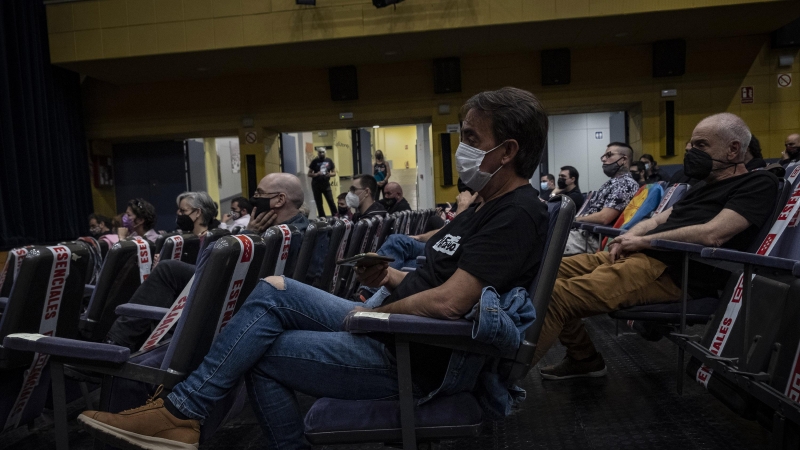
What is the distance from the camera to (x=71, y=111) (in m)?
11.4

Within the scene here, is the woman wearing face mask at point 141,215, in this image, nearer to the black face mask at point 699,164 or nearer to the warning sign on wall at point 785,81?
the black face mask at point 699,164

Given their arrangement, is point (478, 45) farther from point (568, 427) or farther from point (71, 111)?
point (568, 427)

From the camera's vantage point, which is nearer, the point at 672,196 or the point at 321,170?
the point at 672,196

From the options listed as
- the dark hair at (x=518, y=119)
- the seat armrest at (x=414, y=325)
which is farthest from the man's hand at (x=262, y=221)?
the seat armrest at (x=414, y=325)

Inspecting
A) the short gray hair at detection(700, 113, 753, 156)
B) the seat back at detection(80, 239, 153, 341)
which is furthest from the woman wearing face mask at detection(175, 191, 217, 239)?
the short gray hair at detection(700, 113, 753, 156)

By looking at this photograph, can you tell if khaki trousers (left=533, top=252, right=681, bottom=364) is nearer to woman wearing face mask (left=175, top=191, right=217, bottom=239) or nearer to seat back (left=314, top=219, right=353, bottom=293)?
seat back (left=314, top=219, right=353, bottom=293)

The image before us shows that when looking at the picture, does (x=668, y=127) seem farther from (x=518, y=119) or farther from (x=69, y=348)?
(x=69, y=348)

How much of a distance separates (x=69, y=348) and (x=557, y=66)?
33.6 feet

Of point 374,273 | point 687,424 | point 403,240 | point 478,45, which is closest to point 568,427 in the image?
point 687,424

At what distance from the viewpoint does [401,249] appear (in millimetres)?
3803

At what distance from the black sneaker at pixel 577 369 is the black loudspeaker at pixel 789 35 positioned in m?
9.38

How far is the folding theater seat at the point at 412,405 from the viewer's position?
138 centimetres

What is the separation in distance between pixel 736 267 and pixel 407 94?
373 inches

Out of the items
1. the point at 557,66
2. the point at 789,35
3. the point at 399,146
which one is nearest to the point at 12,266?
the point at 557,66
